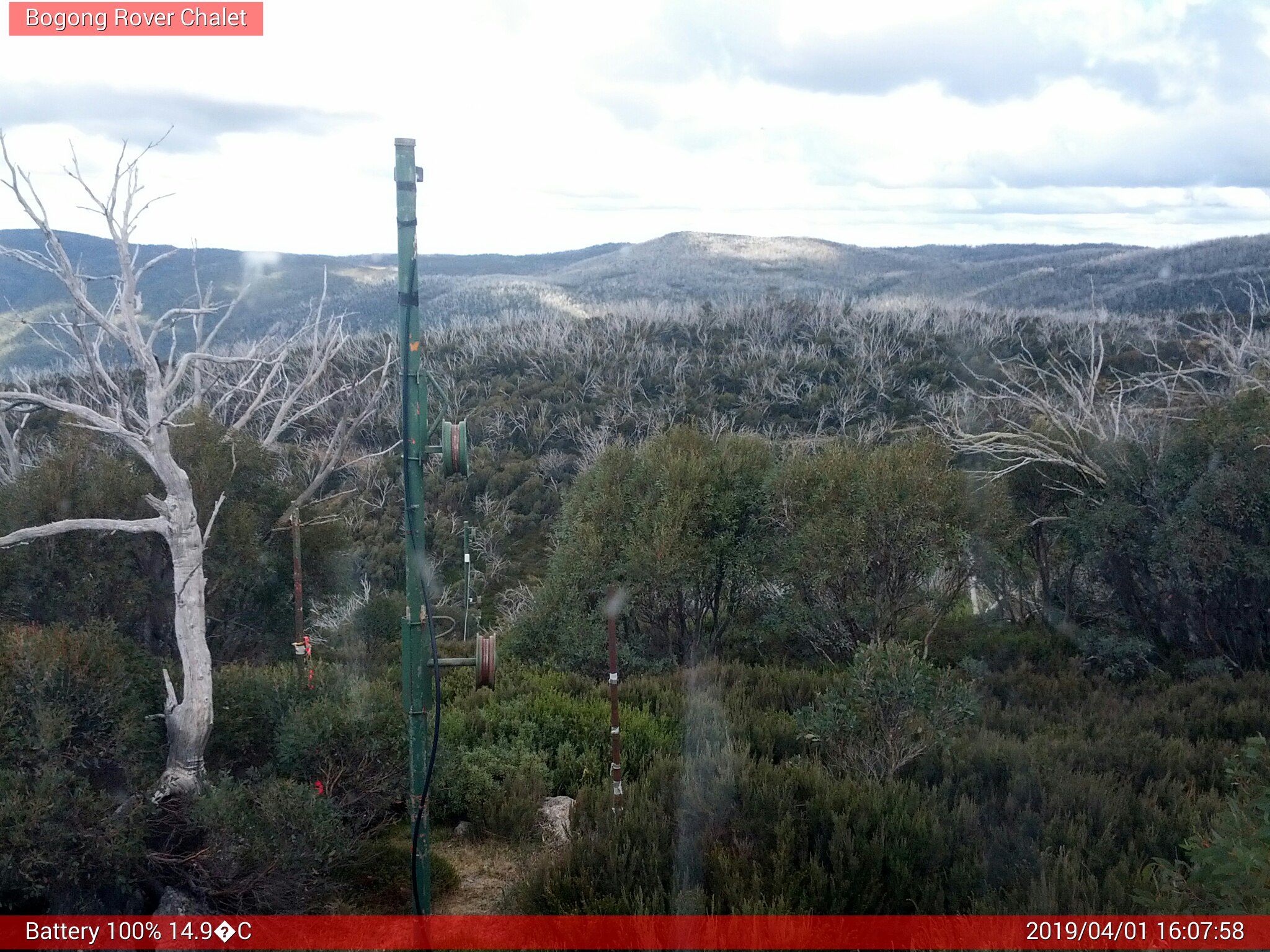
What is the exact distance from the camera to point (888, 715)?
6.82 metres

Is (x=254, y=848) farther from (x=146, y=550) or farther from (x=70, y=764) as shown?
(x=146, y=550)

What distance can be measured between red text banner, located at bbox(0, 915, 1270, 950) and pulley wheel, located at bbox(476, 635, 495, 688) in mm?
1218

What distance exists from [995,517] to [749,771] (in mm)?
8769

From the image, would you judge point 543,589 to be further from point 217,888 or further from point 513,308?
point 513,308

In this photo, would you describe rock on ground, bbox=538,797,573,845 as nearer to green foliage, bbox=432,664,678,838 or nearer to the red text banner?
green foliage, bbox=432,664,678,838

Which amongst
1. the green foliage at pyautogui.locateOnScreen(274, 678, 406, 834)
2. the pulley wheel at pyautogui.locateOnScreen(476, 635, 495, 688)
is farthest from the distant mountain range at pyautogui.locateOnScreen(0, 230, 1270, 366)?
the pulley wheel at pyautogui.locateOnScreen(476, 635, 495, 688)

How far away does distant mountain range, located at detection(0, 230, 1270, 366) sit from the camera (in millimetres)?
42219

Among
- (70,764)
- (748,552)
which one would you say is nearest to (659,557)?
(748,552)

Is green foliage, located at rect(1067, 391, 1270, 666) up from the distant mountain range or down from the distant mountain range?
down

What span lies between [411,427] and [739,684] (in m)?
6.56

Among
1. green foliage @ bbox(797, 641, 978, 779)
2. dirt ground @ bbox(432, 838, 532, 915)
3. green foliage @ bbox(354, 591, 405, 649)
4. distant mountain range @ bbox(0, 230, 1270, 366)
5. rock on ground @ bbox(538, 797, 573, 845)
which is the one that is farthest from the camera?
distant mountain range @ bbox(0, 230, 1270, 366)

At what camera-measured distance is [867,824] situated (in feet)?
17.7

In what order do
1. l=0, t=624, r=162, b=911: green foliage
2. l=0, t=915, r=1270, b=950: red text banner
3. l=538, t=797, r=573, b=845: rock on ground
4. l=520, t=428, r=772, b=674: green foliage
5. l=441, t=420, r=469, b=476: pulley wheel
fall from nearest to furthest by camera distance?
l=0, t=915, r=1270, b=950: red text banner < l=441, t=420, r=469, b=476: pulley wheel < l=0, t=624, r=162, b=911: green foliage < l=538, t=797, r=573, b=845: rock on ground < l=520, t=428, r=772, b=674: green foliage

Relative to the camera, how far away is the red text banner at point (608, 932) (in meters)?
4.13
